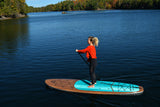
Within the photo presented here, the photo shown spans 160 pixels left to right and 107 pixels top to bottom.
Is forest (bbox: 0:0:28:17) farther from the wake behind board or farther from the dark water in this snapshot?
the wake behind board

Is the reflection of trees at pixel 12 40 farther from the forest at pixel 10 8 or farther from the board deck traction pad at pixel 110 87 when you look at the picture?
the forest at pixel 10 8

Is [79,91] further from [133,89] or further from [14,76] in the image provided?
[14,76]

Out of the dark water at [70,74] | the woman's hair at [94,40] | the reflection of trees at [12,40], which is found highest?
the woman's hair at [94,40]

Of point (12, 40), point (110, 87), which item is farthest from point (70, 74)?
point (12, 40)

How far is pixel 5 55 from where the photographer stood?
56.6 ft

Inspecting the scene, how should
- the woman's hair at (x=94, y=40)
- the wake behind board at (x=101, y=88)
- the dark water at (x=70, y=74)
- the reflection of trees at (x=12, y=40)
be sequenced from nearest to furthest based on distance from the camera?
the woman's hair at (x=94, y=40) < the dark water at (x=70, y=74) < the wake behind board at (x=101, y=88) < the reflection of trees at (x=12, y=40)

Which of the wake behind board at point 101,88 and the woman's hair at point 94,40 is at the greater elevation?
Answer: the woman's hair at point 94,40

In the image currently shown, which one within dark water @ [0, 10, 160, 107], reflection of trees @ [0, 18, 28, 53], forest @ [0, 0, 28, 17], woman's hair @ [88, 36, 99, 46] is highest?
forest @ [0, 0, 28, 17]

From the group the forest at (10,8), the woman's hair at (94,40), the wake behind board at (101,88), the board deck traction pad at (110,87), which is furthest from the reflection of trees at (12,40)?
the forest at (10,8)

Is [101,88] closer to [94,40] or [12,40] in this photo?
[94,40]

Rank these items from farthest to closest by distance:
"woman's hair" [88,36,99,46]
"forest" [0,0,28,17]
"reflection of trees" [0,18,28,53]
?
"forest" [0,0,28,17] < "reflection of trees" [0,18,28,53] < "woman's hair" [88,36,99,46]

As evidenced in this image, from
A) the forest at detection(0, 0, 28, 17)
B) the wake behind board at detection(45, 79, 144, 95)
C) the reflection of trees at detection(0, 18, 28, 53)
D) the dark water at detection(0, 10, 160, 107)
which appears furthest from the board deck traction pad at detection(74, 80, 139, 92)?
the forest at detection(0, 0, 28, 17)

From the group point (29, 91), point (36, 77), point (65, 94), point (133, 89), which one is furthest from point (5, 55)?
point (133, 89)

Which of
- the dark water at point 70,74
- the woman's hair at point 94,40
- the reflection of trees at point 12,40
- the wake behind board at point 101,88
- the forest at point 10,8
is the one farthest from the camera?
the forest at point 10,8
